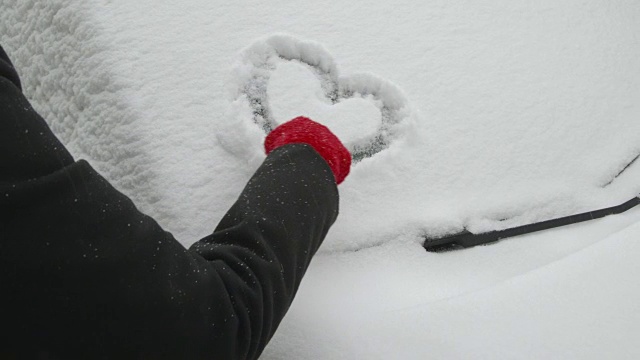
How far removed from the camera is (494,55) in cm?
119

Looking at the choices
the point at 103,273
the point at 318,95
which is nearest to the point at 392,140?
the point at 318,95

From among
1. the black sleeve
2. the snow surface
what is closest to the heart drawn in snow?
the snow surface

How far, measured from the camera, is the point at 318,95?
1.06 metres

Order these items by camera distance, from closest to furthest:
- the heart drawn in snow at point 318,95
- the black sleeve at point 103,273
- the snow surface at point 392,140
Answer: the black sleeve at point 103,273 < the snow surface at point 392,140 < the heart drawn in snow at point 318,95

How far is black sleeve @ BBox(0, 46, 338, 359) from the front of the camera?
492mm

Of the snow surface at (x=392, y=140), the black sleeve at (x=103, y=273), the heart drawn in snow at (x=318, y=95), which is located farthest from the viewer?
the heart drawn in snow at (x=318, y=95)

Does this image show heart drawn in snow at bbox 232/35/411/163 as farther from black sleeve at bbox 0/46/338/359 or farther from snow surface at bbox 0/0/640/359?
black sleeve at bbox 0/46/338/359

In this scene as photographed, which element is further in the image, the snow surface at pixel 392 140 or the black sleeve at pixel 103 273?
the snow surface at pixel 392 140

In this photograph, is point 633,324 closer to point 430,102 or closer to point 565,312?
point 565,312

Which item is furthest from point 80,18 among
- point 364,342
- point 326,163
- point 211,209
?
point 364,342

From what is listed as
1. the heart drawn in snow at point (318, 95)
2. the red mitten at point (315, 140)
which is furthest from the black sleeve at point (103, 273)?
the heart drawn in snow at point (318, 95)

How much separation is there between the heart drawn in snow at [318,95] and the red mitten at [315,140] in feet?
0.27

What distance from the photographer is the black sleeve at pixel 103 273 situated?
49 centimetres

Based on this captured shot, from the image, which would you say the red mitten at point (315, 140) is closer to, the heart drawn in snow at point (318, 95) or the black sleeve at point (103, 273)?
the heart drawn in snow at point (318, 95)
